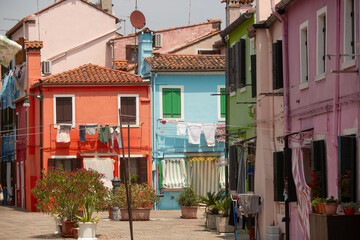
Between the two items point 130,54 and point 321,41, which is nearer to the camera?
point 321,41

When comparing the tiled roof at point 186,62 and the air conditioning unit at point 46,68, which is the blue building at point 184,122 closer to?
the tiled roof at point 186,62

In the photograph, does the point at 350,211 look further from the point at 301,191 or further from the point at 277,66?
the point at 277,66

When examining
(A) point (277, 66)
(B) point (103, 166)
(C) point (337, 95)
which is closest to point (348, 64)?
(C) point (337, 95)

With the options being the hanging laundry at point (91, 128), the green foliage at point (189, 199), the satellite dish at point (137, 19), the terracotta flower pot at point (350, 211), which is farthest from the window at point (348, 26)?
the satellite dish at point (137, 19)

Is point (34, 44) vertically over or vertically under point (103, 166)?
over

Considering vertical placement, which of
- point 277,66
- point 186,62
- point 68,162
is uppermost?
point 186,62

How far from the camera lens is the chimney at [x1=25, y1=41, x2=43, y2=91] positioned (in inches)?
1674

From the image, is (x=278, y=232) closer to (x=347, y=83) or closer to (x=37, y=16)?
(x=347, y=83)

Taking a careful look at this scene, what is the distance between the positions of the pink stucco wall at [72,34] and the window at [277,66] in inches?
1041

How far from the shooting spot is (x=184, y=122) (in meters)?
40.5

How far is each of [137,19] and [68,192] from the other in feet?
71.7

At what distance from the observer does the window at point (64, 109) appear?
132 ft

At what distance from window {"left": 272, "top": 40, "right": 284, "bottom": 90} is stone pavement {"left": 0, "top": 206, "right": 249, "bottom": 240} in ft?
14.5

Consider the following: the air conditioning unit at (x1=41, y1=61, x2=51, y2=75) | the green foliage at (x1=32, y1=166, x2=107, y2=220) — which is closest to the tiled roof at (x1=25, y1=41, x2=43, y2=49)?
the air conditioning unit at (x1=41, y1=61, x2=51, y2=75)
